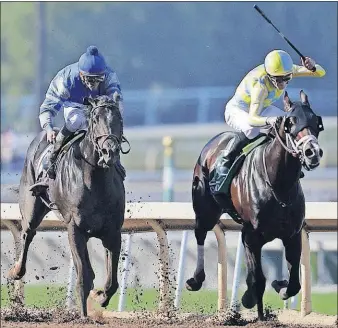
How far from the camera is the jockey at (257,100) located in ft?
30.0

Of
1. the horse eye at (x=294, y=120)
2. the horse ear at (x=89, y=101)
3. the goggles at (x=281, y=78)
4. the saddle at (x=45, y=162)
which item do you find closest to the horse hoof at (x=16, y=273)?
the saddle at (x=45, y=162)

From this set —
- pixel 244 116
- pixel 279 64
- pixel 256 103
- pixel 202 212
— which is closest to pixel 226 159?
pixel 244 116

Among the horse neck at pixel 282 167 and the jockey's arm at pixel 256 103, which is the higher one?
the jockey's arm at pixel 256 103

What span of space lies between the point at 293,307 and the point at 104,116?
2.65 m

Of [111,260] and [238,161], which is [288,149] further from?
[111,260]

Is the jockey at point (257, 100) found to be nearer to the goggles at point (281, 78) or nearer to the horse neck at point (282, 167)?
the goggles at point (281, 78)

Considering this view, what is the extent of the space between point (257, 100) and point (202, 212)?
1097mm

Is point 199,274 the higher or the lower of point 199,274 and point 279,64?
the lower

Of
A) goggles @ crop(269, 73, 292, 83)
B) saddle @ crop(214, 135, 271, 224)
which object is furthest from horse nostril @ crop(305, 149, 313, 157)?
goggles @ crop(269, 73, 292, 83)

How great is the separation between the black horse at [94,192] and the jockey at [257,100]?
75 centimetres

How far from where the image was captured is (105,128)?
28.2 ft

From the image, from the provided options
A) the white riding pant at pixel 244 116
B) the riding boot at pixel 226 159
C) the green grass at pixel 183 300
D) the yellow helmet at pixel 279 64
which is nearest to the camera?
the yellow helmet at pixel 279 64

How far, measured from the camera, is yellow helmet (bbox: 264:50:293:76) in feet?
29.9

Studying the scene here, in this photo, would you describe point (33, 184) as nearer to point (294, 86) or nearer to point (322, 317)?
point (322, 317)
